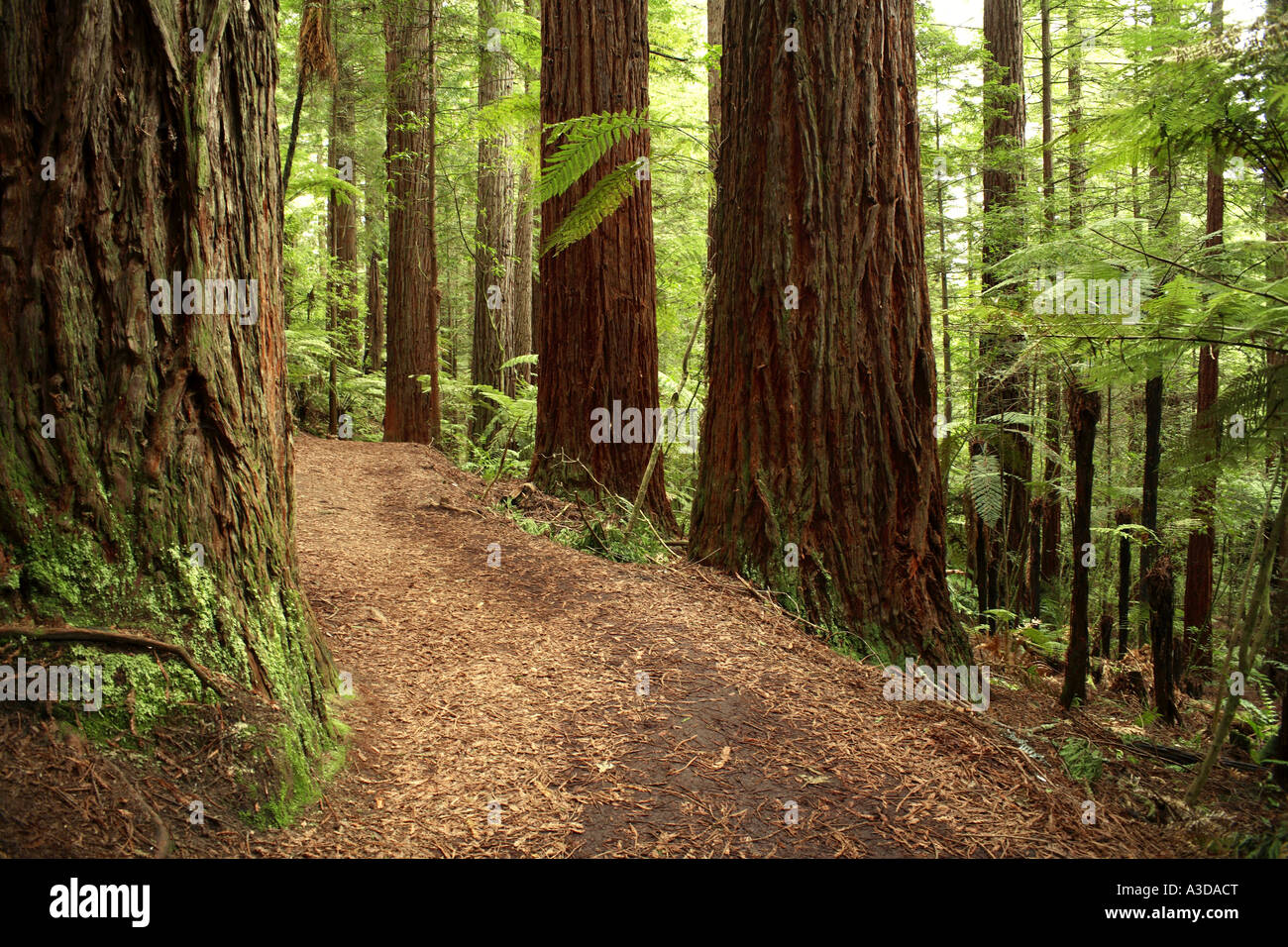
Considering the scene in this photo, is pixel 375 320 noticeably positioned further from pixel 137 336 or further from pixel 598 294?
pixel 137 336

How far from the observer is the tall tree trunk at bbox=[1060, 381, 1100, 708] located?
420 cm

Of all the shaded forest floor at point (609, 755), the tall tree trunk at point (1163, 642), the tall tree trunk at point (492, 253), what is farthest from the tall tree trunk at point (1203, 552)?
the tall tree trunk at point (492, 253)

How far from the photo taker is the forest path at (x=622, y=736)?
252cm

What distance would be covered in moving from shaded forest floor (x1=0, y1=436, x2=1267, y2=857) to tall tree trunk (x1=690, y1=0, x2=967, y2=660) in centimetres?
49

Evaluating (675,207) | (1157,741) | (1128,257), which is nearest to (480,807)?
(1157,741)

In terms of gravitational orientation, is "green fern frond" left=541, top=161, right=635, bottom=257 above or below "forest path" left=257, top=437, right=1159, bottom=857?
above

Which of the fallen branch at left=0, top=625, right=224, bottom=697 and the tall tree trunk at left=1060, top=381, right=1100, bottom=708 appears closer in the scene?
the fallen branch at left=0, top=625, right=224, bottom=697

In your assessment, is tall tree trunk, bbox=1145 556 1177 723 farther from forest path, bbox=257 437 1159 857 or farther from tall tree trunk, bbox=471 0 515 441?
tall tree trunk, bbox=471 0 515 441

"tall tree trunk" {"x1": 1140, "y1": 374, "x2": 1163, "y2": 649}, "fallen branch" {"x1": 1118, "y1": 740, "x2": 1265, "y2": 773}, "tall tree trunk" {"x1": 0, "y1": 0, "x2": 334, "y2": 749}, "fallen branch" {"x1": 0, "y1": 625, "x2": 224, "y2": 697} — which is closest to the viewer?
"fallen branch" {"x1": 0, "y1": 625, "x2": 224, "y2": 697}

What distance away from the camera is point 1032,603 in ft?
23.9

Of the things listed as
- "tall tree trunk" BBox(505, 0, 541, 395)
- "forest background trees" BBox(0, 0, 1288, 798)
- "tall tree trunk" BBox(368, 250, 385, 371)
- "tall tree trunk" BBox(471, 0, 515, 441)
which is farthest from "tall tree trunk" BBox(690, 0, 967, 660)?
"tall tree trunk" BBox(368, 250, 385, 371)

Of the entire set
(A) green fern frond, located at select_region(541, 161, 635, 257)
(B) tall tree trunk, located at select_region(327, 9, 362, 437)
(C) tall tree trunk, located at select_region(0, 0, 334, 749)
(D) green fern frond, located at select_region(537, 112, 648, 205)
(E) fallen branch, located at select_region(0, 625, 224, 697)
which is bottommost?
(E) fallen branch, located at select_region(0, 625, 224, 697)

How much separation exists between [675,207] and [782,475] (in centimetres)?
1157
